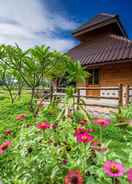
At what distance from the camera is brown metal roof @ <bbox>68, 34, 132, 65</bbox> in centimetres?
1116

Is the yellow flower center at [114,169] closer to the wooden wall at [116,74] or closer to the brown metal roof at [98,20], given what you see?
the wooden wall at [116,74]

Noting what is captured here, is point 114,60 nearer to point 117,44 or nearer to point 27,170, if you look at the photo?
point 117,44

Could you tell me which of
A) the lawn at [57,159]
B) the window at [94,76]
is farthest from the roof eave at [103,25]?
the lawn at [57,159]

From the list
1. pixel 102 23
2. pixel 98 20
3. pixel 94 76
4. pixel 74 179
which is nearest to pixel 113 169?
pixel 74 179

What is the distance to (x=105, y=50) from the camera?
13.1 m

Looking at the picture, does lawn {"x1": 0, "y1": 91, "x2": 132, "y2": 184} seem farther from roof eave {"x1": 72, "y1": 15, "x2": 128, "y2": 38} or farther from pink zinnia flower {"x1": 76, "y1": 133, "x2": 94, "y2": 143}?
roof eave {"x1": 72, "y1": 15, "x2": 128, "y2": 38}

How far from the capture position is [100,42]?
1470 cm

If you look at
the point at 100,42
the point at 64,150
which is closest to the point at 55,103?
the point at 64,150

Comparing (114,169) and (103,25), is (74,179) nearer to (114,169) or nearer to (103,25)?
(114,169)

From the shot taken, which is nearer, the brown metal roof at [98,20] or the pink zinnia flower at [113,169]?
the pink zinnia flower at [113,169]

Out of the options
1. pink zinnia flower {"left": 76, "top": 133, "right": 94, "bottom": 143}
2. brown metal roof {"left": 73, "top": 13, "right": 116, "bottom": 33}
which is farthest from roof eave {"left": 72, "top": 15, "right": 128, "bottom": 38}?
pink zinnia flower {"left": 76, "top": 133, "right": 94, "bottom": 143}

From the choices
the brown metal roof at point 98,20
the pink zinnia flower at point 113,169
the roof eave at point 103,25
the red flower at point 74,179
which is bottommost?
the red flower at point 74,179

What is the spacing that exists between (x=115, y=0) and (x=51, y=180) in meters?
15.8

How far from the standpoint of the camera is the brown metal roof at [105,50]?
11164mm
